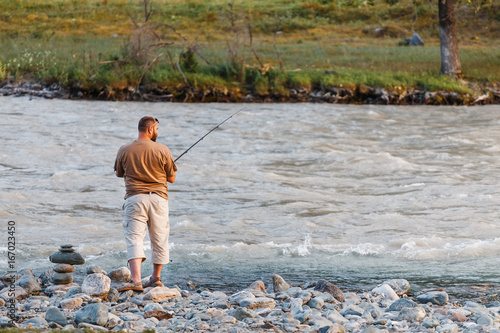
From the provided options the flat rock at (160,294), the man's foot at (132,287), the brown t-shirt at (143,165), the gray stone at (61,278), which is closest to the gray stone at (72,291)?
the gray stone at (61,278)

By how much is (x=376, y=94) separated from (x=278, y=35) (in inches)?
698

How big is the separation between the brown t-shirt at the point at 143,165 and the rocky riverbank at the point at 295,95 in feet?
64.9

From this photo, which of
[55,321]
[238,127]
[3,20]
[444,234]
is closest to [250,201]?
[444,234]

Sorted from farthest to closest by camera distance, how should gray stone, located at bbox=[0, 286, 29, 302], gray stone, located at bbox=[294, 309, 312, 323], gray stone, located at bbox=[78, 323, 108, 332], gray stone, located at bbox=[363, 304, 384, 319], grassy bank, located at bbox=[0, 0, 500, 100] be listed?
grassy bank, located at bbox=[0, 0, 500, 100]
gray stone, located at bbox=[0, 286, 29, 302]
gray stone, located at bbox=[363, 304, 384, 319]
gray stone, located at bbox=[294, 309, 312, 323]
gray stone, located at bbox=[78, 323, 108, 332]

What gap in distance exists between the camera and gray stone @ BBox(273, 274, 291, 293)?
7.11 meters

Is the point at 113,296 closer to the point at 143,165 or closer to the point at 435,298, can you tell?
the point at 143,165

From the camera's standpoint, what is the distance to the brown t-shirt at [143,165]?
22.7 feet

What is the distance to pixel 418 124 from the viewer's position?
22609 mm

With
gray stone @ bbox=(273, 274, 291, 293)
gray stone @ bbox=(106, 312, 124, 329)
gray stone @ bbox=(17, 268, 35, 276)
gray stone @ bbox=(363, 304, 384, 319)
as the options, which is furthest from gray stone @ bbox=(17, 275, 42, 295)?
gray stone @ bbox=(363, 304, 384, 319)

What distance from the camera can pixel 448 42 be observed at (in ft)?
93.0

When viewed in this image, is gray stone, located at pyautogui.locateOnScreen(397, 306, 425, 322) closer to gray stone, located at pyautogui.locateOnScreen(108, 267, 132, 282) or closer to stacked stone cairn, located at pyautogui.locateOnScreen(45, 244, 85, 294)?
gray stone, located at pyautogui.locateOnScreen(108, 267, 132, 282)

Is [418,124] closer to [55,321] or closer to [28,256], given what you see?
[28,256]

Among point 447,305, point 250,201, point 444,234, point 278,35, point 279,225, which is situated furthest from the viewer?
point 278,35

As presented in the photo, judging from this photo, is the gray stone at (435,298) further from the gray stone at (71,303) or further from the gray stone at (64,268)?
the gray stone at (64,268)
